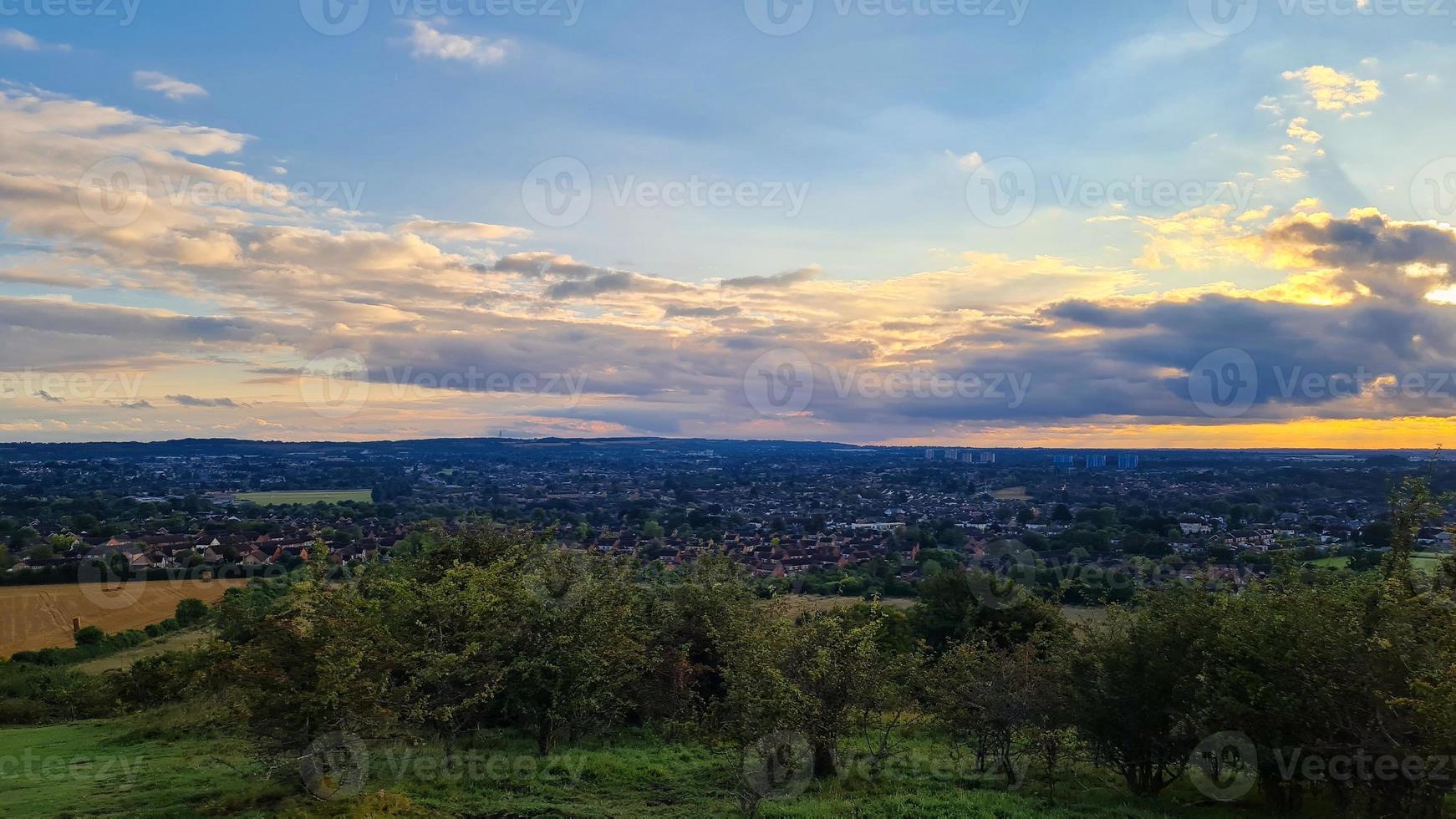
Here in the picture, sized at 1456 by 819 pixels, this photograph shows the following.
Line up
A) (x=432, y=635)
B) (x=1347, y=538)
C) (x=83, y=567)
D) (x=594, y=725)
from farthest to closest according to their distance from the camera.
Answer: (x=83, y=567)
(x=1347, y=538)
(x=594, y=725)
(x=432, y=635)

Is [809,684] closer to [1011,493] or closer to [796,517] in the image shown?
[796,517]

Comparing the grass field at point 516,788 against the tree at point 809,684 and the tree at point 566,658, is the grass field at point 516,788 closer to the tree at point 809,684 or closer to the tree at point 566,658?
the tree at point 566,658

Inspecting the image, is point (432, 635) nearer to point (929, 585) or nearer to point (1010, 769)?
point (1010, 769)

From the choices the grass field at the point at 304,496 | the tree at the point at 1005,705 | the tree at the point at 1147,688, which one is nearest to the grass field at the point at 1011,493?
the grass field at the point at 304,496

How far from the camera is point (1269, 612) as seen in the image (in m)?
15.2

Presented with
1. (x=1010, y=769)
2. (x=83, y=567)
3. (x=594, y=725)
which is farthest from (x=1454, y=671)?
(x=83, y=567)

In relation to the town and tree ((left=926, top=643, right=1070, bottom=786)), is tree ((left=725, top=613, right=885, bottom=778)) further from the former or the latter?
the town

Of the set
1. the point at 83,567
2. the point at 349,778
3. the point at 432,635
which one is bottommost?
the point at 83,567

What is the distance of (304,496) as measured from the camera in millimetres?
148250

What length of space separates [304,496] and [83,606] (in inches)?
3616

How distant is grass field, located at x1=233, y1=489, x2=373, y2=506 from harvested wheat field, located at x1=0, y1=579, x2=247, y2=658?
6524 cm

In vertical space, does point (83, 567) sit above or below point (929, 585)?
below

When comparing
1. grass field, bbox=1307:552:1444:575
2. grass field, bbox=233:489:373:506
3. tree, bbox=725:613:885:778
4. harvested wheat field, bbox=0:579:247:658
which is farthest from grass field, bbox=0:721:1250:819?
grass field, bbox=233:489:373:506

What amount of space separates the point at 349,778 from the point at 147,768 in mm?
7587
